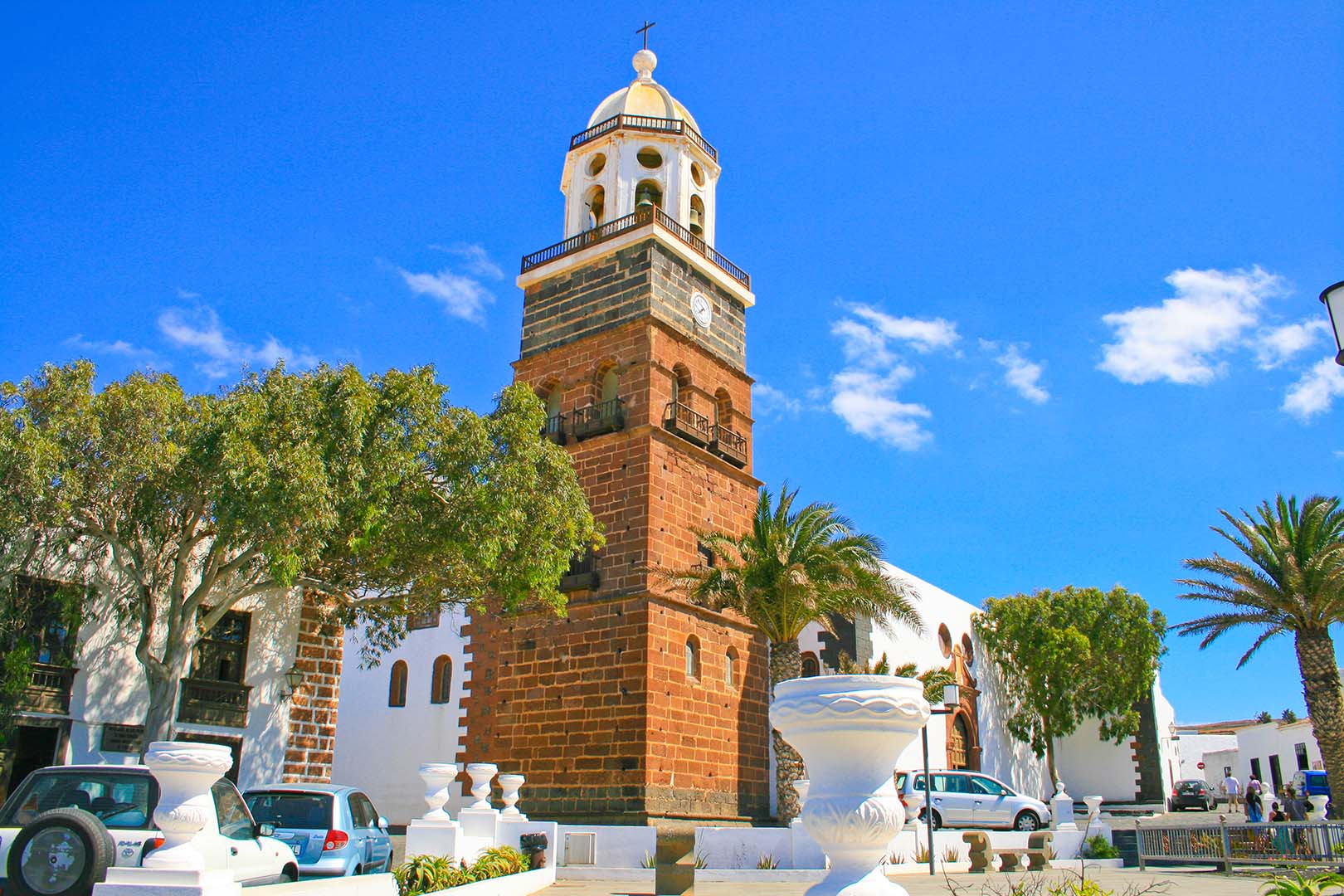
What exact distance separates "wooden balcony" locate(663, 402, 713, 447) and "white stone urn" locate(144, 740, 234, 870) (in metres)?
17.4

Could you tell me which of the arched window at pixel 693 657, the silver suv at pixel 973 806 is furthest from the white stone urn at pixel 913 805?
the arched window at pixel 693 657

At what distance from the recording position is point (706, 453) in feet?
81.7

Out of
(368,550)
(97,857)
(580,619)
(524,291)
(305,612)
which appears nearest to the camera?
(97,857)

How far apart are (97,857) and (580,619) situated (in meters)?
15.9

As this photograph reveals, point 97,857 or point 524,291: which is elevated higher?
point 524,291

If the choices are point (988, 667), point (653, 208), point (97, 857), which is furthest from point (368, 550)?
point (988, 667)

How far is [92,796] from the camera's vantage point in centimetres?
844

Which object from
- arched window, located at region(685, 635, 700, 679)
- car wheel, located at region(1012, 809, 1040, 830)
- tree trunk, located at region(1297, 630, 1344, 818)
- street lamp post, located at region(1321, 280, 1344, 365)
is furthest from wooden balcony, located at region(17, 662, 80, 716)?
tree trunk, located at region(1297, 630, 1344, 818)

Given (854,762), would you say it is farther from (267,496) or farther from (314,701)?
(314,701)

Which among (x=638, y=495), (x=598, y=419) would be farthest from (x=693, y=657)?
(x=598, y=419)

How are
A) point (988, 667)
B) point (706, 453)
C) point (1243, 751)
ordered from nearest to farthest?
point (706, 453) < point (988, 667) < point (1243, 751)

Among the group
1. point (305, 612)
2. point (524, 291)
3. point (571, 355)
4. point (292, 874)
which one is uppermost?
point (524, 291)

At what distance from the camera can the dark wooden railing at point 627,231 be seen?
82.7 ft

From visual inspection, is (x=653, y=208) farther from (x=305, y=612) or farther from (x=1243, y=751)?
(x=1243, y=751)
